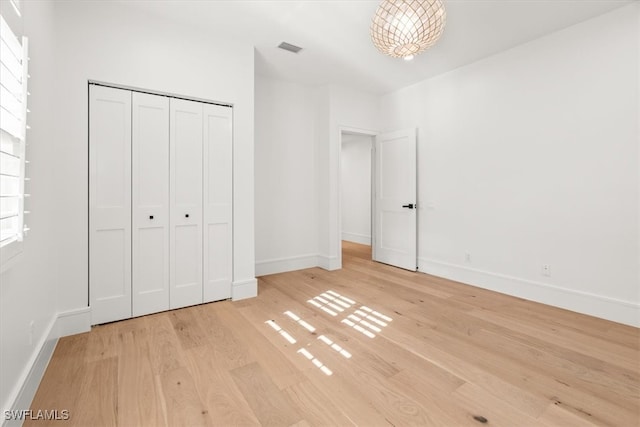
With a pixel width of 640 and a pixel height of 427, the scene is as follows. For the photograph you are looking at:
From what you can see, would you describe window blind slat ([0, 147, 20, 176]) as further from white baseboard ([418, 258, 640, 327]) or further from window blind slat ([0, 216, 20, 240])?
white baseboard ([418, 258, 640, 327])

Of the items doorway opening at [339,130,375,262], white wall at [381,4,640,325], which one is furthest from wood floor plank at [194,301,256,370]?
doorway opening at [339,130,375,262]

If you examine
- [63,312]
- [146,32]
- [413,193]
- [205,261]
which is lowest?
[63,312]

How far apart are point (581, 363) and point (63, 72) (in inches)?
184

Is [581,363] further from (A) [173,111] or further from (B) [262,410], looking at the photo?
(A) [173,111]

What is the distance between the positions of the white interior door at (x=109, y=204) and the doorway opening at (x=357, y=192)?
4810 mm

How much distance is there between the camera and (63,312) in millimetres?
2543

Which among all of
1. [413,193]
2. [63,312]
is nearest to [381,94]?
[413,193]

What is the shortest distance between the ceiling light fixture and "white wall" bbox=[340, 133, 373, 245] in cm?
471

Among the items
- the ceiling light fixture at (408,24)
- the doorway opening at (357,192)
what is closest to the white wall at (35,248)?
the ceiling light fixture at (408,24)

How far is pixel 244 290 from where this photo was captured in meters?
3.45

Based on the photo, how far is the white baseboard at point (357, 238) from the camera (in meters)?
7.26

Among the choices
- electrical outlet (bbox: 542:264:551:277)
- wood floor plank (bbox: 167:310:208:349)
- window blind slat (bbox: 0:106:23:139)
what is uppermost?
window blind slat (bbox: 0:106:23:139)

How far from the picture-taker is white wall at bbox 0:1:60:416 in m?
1.44

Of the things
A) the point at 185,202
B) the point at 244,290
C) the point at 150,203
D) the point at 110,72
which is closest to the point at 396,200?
the point at 244,290
